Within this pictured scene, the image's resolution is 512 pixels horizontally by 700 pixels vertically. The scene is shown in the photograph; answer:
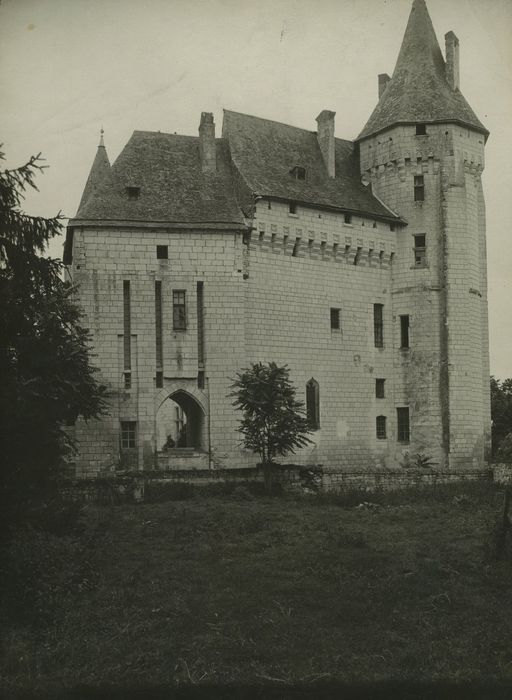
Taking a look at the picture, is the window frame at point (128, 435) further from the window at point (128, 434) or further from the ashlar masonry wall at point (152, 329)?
the ashlar masonry wall at point (152, 329)

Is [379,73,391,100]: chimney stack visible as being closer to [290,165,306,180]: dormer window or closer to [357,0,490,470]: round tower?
[357,0,490,470]: round tower

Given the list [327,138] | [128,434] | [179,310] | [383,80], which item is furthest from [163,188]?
[383,80]

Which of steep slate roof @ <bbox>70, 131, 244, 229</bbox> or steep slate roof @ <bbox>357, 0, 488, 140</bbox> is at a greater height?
steep slate roof @ <bbox>357, 0, 488, 140</bbox>

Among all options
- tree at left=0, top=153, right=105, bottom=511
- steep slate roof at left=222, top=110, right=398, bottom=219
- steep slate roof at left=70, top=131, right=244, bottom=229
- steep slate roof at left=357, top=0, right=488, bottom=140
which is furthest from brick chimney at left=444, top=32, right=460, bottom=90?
tree at left=0, top=153, right=105, bottom=511

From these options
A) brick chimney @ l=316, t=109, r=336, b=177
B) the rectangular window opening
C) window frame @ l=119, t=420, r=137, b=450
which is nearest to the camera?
window frame @ l=119, t=420, r=137, b=450

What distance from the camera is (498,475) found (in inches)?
1321

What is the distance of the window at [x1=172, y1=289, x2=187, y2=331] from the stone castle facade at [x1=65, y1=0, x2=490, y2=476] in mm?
53

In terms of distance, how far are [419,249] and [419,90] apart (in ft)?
24.7

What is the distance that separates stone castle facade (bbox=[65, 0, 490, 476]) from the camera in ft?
111

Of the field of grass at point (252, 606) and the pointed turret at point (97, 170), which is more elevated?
the pointed turret at point (97, 170)

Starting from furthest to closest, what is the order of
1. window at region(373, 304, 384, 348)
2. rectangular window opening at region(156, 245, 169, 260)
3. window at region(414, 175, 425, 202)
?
window at region(414, 175, 425, 202), window at region(373, 304, 384, 348), rectangular window opening at region(156, 245, 169, 260)

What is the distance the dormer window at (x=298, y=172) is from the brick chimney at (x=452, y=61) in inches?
336

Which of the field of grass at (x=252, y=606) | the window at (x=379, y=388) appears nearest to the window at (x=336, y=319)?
the window at (x=379, y=388)

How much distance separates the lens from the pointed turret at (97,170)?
120ft
